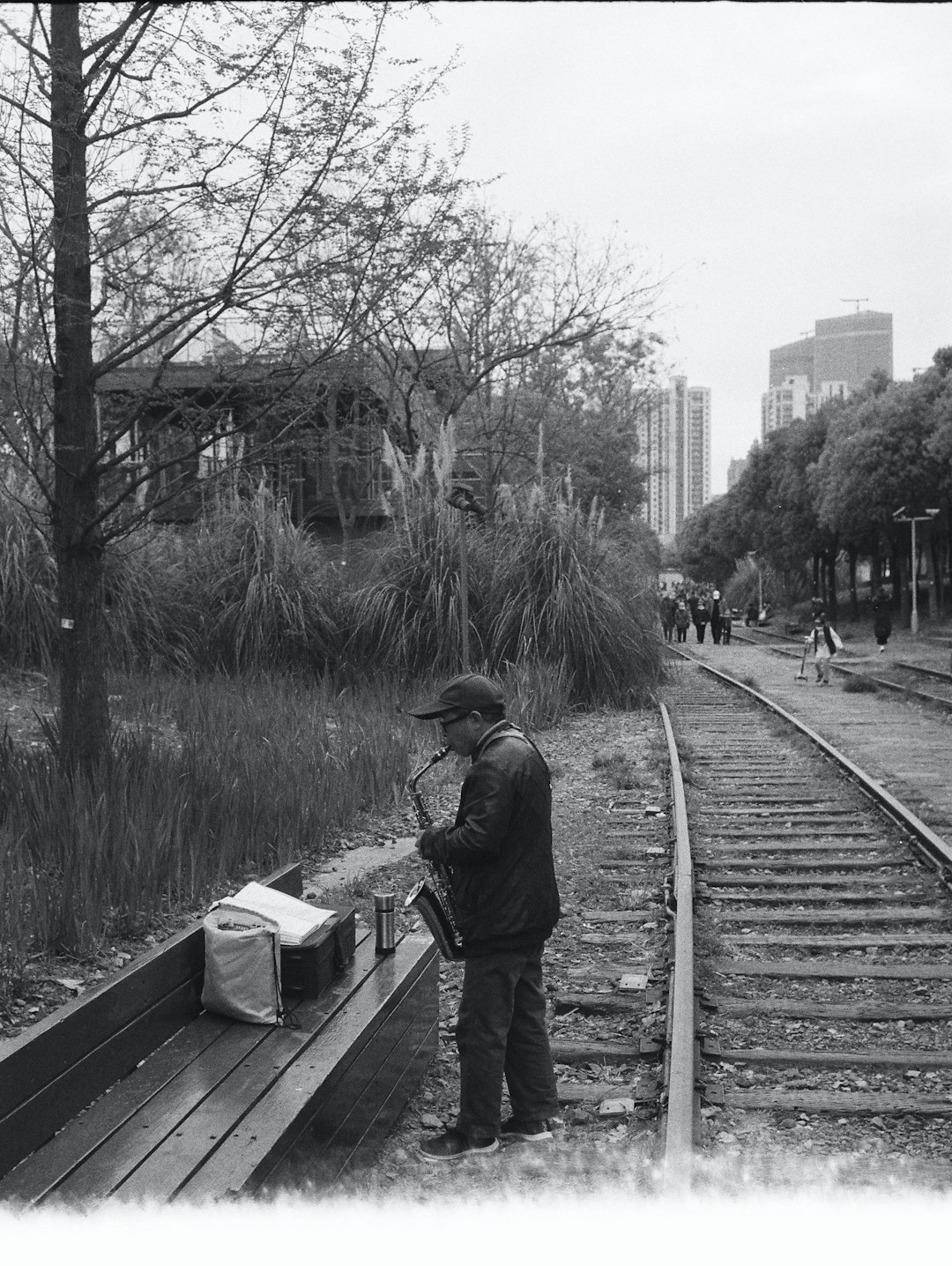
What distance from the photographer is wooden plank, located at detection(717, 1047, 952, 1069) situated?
5.47m

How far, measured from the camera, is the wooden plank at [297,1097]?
3.41 meters

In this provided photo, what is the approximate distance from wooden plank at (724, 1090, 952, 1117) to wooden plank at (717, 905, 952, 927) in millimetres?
Result: 2550

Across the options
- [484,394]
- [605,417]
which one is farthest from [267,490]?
[605,417]

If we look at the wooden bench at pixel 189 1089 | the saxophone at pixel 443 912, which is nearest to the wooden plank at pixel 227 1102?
the wooden bench at pixel 189 1089

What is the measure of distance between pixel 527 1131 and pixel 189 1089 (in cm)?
136

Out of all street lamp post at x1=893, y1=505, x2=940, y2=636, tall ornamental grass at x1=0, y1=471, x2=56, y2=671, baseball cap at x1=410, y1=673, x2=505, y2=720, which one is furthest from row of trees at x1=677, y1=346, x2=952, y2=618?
baseball cap at x1=410, y1=673, x2=505, y2=720

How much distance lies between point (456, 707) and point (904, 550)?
55237mm

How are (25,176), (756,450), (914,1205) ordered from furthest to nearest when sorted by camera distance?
(756,450), (25,176), (914,1205)

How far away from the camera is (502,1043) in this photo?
15.5 ft

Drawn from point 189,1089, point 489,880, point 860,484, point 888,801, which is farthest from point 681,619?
point 189,1089

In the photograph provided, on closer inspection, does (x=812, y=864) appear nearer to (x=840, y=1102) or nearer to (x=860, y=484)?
(x=840, y=1102)

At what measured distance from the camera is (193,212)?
7645mm

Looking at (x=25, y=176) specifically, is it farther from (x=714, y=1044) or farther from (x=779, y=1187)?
(x=779, y=1187)

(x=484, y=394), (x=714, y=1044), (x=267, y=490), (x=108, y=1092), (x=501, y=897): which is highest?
(x=484, y=394)
